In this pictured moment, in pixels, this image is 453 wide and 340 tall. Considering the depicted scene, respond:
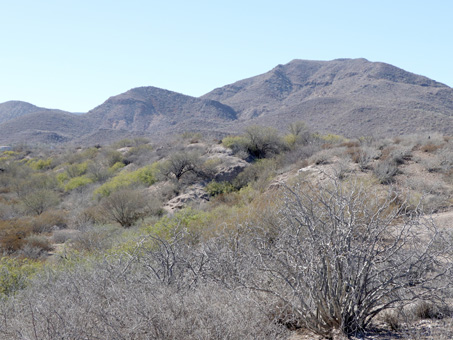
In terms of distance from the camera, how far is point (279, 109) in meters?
77.7

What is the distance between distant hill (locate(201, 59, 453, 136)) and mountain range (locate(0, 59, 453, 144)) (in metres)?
0.10

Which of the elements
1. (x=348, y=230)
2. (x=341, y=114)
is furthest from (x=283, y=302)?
(x=341, y=114)

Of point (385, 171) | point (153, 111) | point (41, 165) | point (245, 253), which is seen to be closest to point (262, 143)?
point (385, 171)

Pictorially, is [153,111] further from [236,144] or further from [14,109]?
[236,144]

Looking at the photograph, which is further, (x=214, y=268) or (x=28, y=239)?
(x=28, y=239)

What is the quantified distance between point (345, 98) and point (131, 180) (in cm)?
5544

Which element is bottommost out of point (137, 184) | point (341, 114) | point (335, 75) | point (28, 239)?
Result: point (28, 239)

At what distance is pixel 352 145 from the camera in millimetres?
20516

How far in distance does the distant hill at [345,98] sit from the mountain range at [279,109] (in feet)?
0.33

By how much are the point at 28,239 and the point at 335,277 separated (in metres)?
13.9

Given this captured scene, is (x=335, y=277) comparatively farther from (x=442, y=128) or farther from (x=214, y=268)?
(x=442, y=128)

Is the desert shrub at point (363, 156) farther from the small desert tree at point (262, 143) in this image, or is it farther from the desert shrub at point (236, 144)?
the desert shrub at point (236, 144)

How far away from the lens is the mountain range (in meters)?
54.2

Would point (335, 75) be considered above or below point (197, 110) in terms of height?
above
